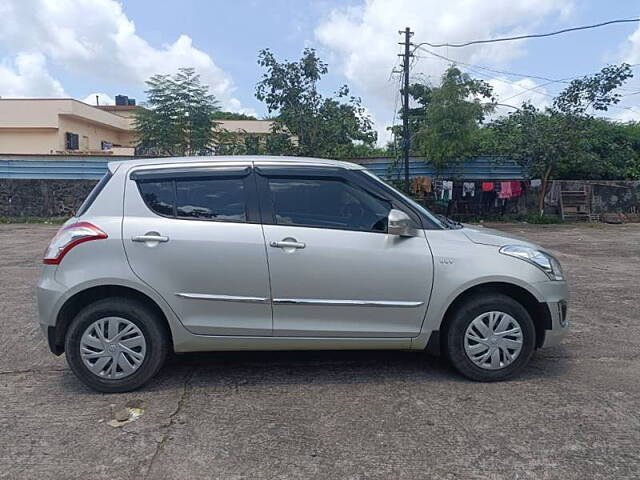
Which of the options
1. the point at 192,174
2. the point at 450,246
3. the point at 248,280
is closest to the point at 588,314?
the point at 450,246

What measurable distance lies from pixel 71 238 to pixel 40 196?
17951 mm

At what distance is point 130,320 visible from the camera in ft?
12.8

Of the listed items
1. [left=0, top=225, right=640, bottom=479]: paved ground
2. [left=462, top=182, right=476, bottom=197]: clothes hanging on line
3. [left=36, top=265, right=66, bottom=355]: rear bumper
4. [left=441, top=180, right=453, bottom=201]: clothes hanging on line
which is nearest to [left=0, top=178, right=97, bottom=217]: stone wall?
[left=441, top=180, right=453, bottom=201]: clothes hanging on line

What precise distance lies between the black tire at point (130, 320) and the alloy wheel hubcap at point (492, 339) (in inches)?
93.8

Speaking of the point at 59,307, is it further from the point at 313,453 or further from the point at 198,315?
the point at 313,453

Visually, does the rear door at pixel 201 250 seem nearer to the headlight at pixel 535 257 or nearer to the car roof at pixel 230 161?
the car roof at pixel 230 161

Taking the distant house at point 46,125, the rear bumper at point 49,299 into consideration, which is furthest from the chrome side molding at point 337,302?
the distant house at point 46,125

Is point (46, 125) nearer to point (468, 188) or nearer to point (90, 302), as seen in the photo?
point (468, 188)

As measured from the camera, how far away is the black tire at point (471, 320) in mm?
4020

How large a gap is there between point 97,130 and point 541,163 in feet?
93.5

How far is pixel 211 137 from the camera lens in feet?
82.1

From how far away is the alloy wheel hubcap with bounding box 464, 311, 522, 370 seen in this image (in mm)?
4027

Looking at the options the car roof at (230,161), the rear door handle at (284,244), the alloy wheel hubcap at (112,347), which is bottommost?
the alloy wheel hubcap at (112,347)

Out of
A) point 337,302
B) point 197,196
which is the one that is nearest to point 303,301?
point 337,302
